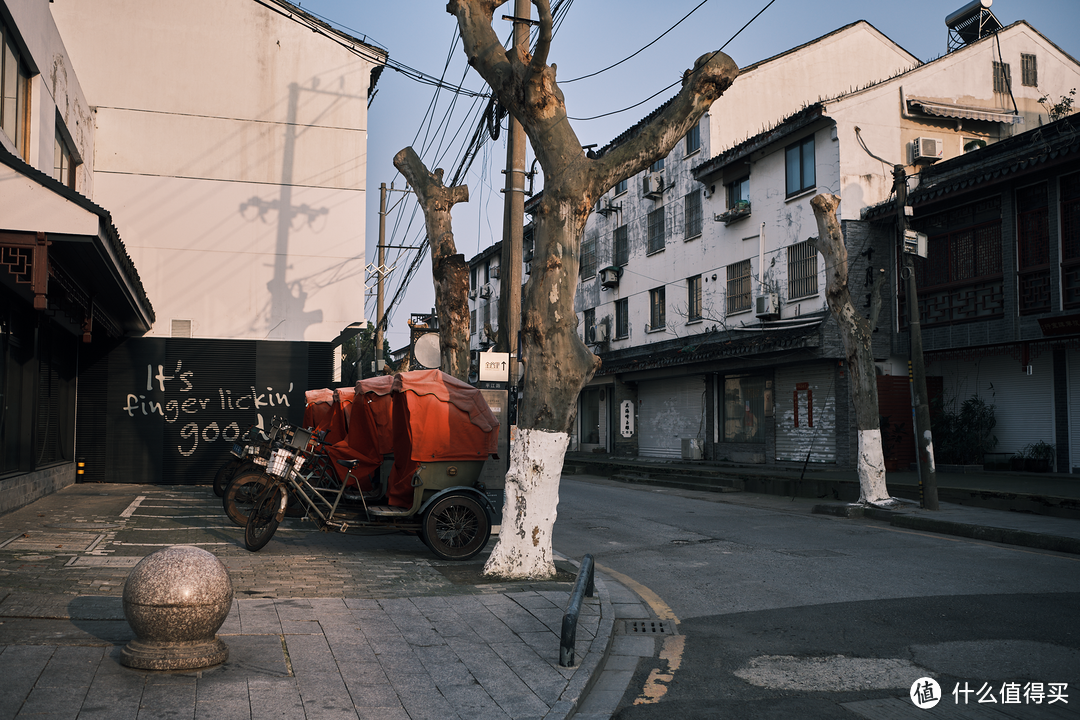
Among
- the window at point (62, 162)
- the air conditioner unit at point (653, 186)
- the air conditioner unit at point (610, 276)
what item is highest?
the air conditioner unit at point (653, 186)

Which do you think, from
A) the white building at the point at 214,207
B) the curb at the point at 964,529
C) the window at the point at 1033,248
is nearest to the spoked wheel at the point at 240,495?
the white building at the point at 214,207

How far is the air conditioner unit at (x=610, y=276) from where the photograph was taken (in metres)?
35.8

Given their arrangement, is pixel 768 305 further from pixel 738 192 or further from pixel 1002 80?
pixel 1002 80

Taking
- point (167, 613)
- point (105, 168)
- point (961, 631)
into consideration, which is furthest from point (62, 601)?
point (105, 168)

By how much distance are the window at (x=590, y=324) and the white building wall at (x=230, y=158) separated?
19.1 meters

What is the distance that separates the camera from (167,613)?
5.10m

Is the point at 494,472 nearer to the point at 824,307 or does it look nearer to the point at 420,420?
the point at 420,420

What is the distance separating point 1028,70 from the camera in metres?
26.5

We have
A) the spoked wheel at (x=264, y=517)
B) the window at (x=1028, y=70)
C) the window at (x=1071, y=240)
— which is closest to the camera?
the spoked wheel at (x=264, y=517)

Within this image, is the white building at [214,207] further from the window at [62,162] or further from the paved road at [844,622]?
the paved road at [844,622]

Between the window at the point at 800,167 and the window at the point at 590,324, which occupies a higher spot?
the window at the point at 800,167

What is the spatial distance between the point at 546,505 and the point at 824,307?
1701 cm

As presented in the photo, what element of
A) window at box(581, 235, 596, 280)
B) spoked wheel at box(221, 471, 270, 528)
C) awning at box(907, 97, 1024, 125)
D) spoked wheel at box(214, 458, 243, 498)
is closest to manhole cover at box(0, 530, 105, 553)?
spoked wheel at box(221, 471, 270, 528)

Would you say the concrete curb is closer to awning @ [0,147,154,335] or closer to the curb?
awning @ [0,147,154,335]
